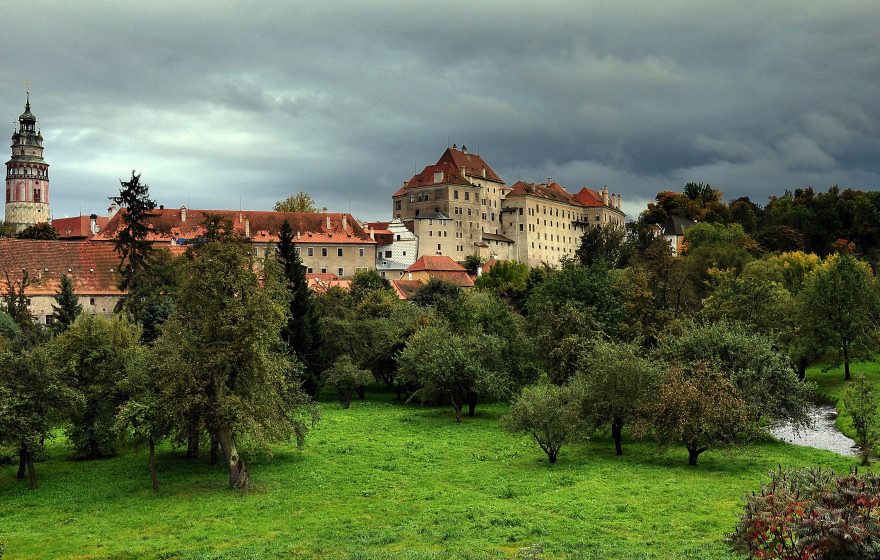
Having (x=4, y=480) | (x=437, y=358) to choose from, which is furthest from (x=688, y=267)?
(x=4, y=480)

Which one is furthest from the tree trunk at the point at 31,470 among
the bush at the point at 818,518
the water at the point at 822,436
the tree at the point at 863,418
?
the tree at the point at 863,418

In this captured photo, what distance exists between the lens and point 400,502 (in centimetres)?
2983

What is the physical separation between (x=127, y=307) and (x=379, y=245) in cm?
7989

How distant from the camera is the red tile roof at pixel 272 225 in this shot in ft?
392

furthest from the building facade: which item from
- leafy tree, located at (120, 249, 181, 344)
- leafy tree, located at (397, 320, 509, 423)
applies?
leafy tree, located at (397, 320, 509, 423)

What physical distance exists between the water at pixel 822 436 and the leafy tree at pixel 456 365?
52.4 ft

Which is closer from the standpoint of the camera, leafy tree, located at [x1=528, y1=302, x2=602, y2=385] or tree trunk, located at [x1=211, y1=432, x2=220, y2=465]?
tree trunk, located at [x1=211, y1=432, x2=220, y2=465]

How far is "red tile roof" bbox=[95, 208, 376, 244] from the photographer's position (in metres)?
119

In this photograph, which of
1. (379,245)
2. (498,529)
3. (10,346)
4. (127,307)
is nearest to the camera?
(498,529)

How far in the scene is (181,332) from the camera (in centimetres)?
3353

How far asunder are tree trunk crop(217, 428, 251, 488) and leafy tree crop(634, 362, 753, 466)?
16.8 meters

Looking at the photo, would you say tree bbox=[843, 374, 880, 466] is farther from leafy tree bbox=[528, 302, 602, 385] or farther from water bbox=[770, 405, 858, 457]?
leafy tree bbox=[528, 302, 602, 385]

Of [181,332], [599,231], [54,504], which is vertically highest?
[599,231]

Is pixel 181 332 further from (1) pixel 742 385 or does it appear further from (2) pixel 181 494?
(1) pixel 742 385
